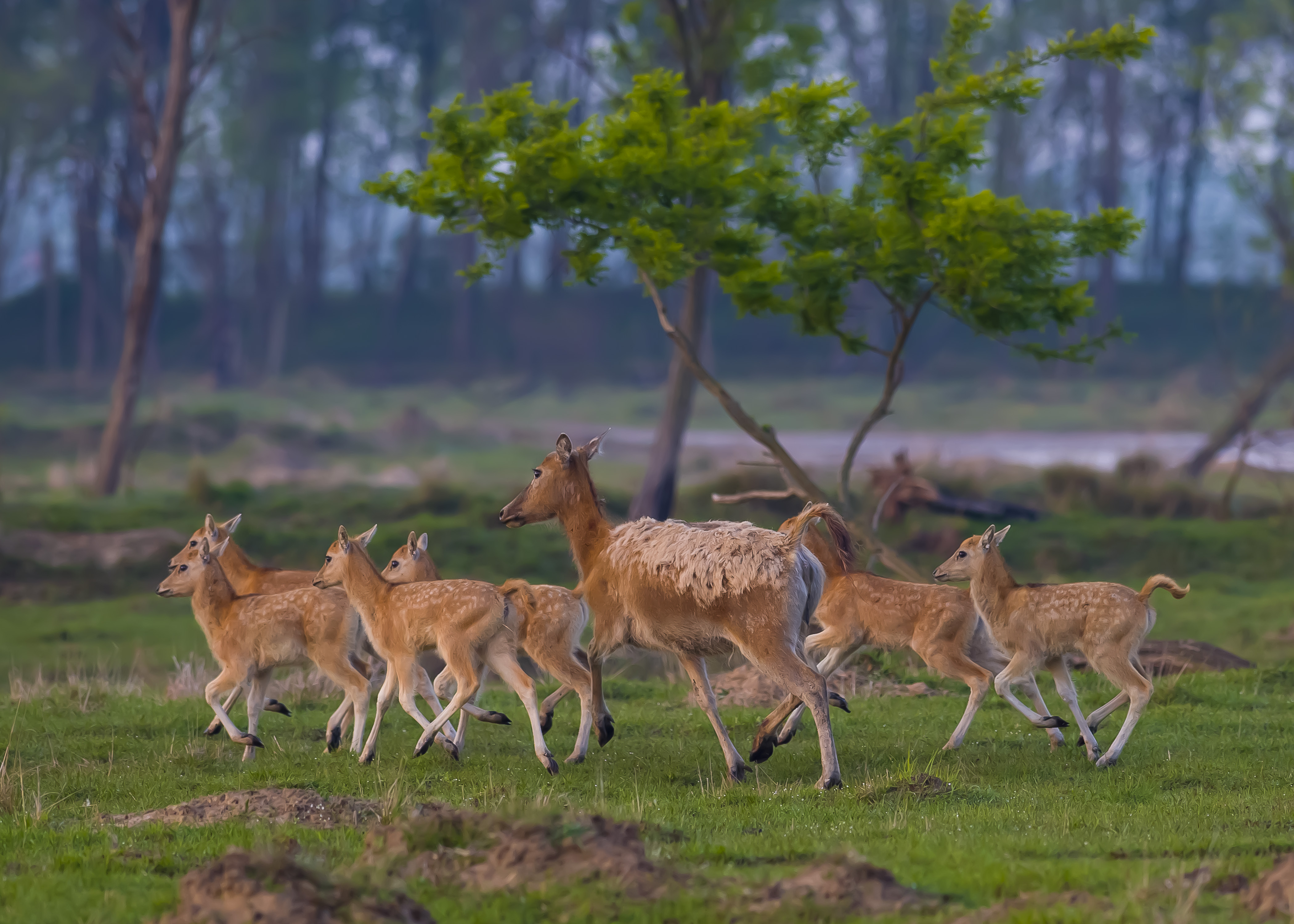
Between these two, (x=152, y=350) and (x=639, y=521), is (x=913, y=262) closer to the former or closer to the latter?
(x=639, y=521)

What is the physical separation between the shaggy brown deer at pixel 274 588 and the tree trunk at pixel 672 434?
1198cm

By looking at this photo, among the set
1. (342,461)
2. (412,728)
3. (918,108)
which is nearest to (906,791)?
(412,728)

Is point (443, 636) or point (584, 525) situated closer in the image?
point (443, 636)

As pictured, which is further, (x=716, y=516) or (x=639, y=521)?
(x=716, y=516)

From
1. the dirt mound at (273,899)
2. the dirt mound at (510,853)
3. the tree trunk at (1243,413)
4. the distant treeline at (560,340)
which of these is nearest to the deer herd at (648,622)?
the dirt mound at (510,853)

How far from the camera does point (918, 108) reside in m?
17.5

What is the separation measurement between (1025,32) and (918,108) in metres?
44.3

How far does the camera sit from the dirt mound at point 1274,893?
6.08 metres

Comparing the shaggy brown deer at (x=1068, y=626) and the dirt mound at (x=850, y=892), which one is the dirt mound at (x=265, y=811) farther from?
the shaggy brown deer at (x=1068, y=626)

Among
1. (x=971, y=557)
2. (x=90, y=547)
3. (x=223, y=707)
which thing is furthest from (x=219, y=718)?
(x=90, y=547)

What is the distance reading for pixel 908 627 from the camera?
11422mm

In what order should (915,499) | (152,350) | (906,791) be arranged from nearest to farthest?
(906,791) → (915,499) → (152,350)

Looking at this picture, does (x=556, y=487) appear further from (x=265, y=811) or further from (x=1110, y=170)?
(x=1110, y=170)

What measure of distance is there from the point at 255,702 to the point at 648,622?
10.8 feet
